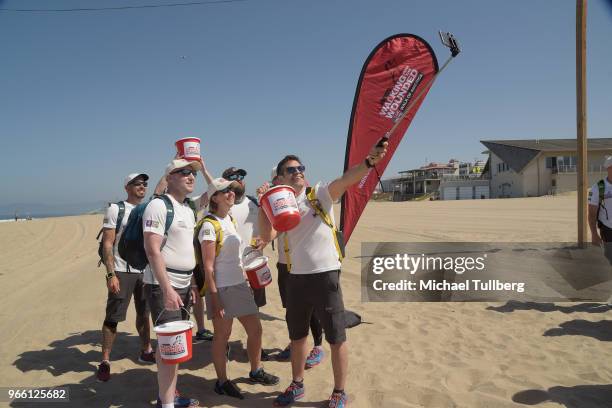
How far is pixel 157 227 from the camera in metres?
2.77

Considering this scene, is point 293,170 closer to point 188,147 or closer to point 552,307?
point 188,147

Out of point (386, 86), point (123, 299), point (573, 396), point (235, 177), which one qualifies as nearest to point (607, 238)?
point (573, 396)

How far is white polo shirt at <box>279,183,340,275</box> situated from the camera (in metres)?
2.95

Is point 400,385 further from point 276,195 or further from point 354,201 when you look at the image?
point 354,201

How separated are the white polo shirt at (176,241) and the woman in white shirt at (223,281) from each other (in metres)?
0.17

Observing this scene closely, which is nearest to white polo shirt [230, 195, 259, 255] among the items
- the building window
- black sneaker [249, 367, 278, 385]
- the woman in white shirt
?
the woman in white shirt

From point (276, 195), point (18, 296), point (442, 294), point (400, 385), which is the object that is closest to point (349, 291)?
point (442, 294)

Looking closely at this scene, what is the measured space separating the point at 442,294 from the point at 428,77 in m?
3.41

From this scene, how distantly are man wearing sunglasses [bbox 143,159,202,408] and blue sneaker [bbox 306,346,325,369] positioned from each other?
1.19m

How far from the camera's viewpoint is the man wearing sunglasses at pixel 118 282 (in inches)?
151

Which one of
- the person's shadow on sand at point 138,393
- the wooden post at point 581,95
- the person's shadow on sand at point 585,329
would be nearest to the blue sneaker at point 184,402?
the person's shadow on sand at point 138,393

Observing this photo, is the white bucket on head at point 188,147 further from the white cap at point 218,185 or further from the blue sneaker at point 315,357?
the blue sneaker at point 315,357

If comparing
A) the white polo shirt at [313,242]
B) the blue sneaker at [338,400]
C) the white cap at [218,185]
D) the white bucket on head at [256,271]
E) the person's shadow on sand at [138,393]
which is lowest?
the person's shadow on sand at [138,393]

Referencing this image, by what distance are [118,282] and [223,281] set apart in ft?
4.36
